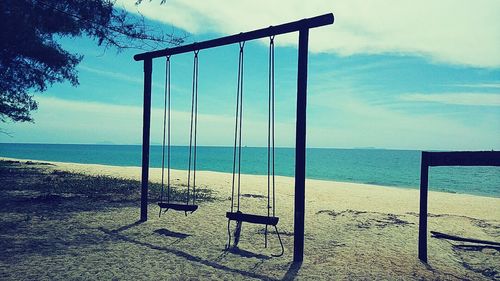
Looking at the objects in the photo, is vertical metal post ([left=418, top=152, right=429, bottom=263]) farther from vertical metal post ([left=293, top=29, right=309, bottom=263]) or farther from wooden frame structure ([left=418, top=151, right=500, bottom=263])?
vertical metal post ([left=293, top=29, right=309, bottom=263])

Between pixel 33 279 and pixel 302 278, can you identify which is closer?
pixel 33 279

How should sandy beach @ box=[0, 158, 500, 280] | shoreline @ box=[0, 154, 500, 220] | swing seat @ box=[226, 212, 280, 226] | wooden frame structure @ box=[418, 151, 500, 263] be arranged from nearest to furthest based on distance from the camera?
1. sandy beach @ box=[0, 158, 500, 280]
2. wooden frame structure @ box=[418, 151, 500, 263]
3. swing seat @ box=[226, 212, 280, 226]
4. shoreline @ box=[0, 154, 500, 220]

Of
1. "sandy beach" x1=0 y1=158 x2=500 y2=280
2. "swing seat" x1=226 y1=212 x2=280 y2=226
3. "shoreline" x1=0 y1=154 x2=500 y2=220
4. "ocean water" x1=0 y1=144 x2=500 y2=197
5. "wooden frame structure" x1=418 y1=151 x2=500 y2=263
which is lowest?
"ocean water" x1=0 y1=144 x2=500 y2=197

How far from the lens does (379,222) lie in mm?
8203

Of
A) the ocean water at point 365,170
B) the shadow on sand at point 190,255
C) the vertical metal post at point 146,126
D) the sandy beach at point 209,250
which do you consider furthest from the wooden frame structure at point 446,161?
the ocean water at point 365,170

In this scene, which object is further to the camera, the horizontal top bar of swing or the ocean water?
the ocean water

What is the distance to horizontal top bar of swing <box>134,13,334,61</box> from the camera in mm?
4820

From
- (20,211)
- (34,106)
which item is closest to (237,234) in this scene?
(20,211)

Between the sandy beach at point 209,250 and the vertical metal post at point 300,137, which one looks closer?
the sandy beach at point 209,250

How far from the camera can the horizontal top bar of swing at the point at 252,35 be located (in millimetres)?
4820

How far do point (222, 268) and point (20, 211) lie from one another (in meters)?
5.53

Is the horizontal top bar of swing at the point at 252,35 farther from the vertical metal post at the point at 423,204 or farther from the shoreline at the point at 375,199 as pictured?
the shoreline at the point at 375,199

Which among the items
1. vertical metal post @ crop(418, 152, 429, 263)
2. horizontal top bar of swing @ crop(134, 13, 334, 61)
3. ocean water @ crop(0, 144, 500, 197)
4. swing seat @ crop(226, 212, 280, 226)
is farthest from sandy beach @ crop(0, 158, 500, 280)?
ocean water @ crop(0, 144, 500, 197)

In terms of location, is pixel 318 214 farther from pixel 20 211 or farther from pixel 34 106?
pixel 34 106
